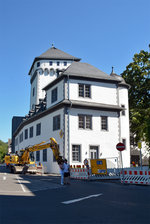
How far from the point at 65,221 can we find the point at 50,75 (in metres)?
54.7

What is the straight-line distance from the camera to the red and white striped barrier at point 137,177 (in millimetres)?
17450

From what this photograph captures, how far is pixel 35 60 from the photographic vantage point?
199 feet

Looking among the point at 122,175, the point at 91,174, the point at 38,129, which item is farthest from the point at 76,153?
the point at 122,175

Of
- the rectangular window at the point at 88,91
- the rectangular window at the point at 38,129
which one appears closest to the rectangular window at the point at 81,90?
the rectangular window at the point at 88,91

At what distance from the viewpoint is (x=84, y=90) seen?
3136cm

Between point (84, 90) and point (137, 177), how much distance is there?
601 inches

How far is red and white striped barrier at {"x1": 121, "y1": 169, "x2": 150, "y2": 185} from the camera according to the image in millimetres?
17450

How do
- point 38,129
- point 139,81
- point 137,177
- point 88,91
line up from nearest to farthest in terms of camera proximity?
point 137,177 → point 88,91 → point 38,129 → point 139,81

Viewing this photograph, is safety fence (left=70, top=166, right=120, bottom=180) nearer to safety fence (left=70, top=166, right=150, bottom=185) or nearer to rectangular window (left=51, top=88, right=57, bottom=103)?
safety fence (left=70, top=166, right=150, bottom=185)

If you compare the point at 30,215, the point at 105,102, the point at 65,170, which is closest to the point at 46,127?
the point at 105,102

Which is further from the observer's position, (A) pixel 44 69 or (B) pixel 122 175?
(A) pixel 44 69

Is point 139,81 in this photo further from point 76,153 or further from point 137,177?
point 137,177

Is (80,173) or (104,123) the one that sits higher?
(104,123)

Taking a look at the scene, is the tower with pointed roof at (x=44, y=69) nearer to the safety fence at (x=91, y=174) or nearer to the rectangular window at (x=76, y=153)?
the rectangular window at (x=76, y=153)
